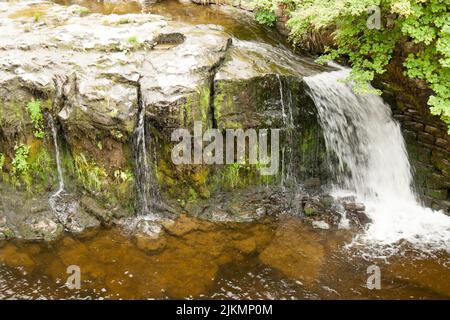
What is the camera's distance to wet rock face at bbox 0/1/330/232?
755cm

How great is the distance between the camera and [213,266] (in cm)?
679

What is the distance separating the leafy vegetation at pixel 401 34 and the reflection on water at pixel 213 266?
8.44ft

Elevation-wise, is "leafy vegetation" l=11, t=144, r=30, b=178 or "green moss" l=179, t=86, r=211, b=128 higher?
"green moss" l=179, t=86, r=211, b=128

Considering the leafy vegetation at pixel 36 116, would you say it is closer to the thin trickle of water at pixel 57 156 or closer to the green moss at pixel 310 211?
the thin trickle of water at pixel 57 156

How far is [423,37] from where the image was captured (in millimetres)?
6125

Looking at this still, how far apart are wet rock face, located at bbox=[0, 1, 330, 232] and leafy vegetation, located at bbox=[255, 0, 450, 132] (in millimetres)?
1498

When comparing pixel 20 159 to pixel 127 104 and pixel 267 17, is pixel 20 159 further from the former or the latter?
pixel 267 17

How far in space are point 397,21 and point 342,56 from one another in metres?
2.94

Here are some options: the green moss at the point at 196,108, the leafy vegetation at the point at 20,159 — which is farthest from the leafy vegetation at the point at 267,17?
the leafy vegetation at the point at 20,159

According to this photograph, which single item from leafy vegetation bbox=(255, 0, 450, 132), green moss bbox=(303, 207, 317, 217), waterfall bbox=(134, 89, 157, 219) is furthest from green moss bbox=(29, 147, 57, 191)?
leafy vegetation bbox=(255, 0, 450, 132)

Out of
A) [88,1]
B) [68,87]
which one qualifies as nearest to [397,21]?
[68,87]

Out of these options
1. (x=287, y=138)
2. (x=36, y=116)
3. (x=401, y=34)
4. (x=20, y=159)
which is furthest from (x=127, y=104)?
(x=401, y=34)

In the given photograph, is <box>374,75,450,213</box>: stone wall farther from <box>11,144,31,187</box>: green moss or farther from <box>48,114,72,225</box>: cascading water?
<box>11,144,31,187</box>: green moss

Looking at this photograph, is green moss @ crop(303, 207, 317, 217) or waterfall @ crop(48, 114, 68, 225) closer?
waterfall @ crop(48, 114, 68, 225)
